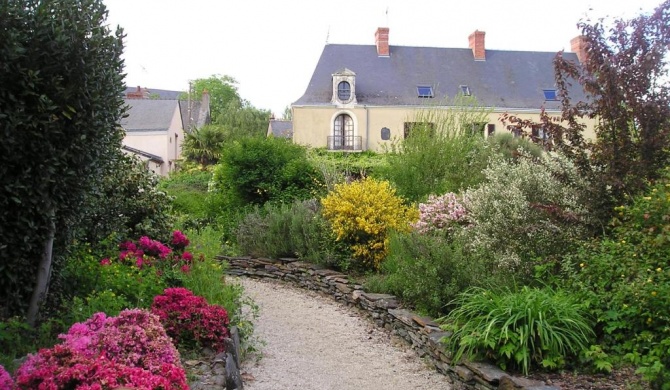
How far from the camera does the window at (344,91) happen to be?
2878cm

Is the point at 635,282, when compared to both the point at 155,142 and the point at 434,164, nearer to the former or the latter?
the point at 434,164

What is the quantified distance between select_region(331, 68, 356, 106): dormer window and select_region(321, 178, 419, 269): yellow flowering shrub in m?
19.5

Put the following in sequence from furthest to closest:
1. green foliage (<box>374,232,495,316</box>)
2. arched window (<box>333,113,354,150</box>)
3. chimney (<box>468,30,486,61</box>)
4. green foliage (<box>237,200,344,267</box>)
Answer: chimney (<box>468,30,486,61</box>), arched window (<box>333,113,354,150</box>), green foliage (<box>237,200,344,267</box>), green foliage (<box>374,232,495,316</box>)

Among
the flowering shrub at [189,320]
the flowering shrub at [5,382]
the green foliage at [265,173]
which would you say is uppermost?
the green foliage at [265,173]

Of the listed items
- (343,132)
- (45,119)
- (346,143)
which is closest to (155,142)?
(343,132)

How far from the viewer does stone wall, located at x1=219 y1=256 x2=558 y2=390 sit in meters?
4.58

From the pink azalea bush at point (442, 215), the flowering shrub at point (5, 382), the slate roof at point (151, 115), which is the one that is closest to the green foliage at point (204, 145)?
the slate roof at point (151, 115)

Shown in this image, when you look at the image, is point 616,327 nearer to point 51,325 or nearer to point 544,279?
point 544,279

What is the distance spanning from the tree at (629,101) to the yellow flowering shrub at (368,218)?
11.7ft

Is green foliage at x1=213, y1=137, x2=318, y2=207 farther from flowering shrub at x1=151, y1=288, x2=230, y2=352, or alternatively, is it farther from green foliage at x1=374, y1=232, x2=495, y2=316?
flowering shrub at x1=151, y1=288, x2=230, y2=352

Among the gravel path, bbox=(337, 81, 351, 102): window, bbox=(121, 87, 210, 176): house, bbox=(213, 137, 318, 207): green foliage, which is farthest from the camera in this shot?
bbox=(121, 87, 210, 176): house

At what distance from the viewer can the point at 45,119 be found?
13.7 feet

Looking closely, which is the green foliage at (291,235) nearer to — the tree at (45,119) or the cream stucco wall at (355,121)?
the tree at (45,119)

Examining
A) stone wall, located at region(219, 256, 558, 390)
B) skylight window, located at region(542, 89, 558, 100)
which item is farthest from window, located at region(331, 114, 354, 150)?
stone wall, located at region(219, 256, 558, 390)
